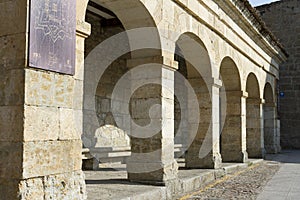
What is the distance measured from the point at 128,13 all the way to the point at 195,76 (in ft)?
8.06

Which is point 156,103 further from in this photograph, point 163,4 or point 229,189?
point 229,189

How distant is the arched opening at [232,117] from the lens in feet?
26.5

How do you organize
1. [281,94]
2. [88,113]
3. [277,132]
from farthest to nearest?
[281,94], [277,132], [88,113]

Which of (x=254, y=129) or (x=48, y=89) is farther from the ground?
(x=48, y=89)

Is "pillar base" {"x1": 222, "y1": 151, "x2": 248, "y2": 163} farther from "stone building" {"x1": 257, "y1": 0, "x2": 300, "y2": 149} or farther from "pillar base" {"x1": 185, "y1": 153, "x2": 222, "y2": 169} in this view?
"stone building" {"x1": 257, "y1": 0, "x2": 300, "y2": 149}

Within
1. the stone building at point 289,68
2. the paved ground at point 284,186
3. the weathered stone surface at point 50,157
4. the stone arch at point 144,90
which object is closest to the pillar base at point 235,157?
the paved ground at point 284,186

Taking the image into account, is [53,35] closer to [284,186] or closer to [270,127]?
[284,186]

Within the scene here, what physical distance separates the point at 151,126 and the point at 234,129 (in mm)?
3934

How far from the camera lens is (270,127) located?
39.1 feet

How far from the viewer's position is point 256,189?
540 centimetres

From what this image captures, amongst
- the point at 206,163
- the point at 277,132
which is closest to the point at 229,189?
the point at 206,163

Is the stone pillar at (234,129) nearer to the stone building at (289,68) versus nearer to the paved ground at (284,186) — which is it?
the paved ground at (284,186)

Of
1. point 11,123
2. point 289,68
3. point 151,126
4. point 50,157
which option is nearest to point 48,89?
point 11,123

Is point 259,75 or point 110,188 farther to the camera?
point 259,75
